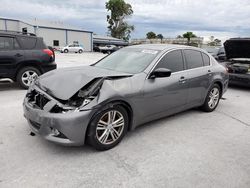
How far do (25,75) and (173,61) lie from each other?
182 inches

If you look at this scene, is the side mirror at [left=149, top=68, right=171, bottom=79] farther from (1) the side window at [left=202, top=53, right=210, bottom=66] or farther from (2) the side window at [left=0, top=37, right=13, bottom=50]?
(2) the side window at [left=0, top=37, right=13, bottom=50]

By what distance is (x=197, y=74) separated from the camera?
4.71 metres

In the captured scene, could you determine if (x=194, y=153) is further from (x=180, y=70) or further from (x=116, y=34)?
(x=116, y=34)

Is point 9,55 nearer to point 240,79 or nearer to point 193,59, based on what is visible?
point 193,59

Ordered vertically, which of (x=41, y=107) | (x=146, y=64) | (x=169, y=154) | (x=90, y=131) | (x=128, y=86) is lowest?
(x=169, y=154)

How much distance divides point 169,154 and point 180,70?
1777 millimetres

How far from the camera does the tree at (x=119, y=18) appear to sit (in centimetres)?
5923

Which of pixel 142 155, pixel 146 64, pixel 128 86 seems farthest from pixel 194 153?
pixel 146 64

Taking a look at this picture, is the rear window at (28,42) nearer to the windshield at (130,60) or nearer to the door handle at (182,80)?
the windshield at (130,60)

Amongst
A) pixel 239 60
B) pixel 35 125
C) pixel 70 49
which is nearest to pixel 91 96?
pixel 35 125

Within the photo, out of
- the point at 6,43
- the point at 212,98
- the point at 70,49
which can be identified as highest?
the point at 6,43

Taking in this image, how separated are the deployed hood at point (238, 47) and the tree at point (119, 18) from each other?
2179 inches

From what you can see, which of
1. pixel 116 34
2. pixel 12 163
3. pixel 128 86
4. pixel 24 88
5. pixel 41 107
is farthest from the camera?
pixel 116 34

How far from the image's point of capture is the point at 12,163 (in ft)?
9.48
